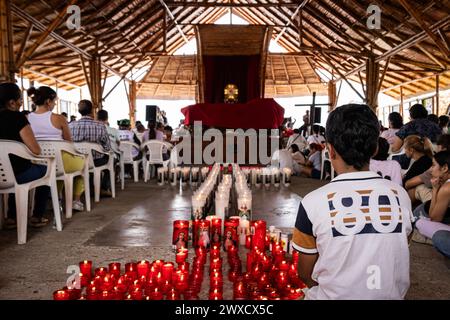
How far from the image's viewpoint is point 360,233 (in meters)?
1.18

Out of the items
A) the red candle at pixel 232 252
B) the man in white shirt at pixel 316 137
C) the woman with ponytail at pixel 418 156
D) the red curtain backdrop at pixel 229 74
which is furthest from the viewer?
the red curtain backdrop at pixel 229 74

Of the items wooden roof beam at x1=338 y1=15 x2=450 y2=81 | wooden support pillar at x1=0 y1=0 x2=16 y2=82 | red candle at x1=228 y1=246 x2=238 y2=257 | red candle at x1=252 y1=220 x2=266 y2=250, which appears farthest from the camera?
wooden roof beam at x1=338 y1=15 x2=450 y2=81

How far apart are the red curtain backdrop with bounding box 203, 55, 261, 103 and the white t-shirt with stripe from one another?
343 inches

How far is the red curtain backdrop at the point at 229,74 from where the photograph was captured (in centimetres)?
980

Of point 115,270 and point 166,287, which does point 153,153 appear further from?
point 166,287

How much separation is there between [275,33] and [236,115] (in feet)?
29.6

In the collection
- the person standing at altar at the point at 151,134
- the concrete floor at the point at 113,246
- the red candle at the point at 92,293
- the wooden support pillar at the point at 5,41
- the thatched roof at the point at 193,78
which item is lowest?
the concrete floor at the point at 113,246

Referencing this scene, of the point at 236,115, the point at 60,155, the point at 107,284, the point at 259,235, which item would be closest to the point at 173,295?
the point at 107,284

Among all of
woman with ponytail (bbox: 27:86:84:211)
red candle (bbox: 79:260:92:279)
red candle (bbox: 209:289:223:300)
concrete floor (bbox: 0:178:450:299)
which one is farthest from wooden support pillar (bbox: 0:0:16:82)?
red candle (bbox: 209:289:223:300)

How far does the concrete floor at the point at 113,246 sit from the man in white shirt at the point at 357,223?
35.8 inches

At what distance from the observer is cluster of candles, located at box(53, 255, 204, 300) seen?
172cm

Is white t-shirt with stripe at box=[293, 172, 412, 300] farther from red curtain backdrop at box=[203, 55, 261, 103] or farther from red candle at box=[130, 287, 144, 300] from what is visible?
red curtain backdrop at box=[203, 55, 261, 103]

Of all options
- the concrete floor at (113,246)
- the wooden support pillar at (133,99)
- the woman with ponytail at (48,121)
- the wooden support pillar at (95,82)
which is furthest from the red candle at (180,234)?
the wooden support pillar at (133,99)

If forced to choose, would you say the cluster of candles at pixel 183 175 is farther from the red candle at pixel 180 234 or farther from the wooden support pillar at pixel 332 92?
the wooden support pillar at pixel 332 92
